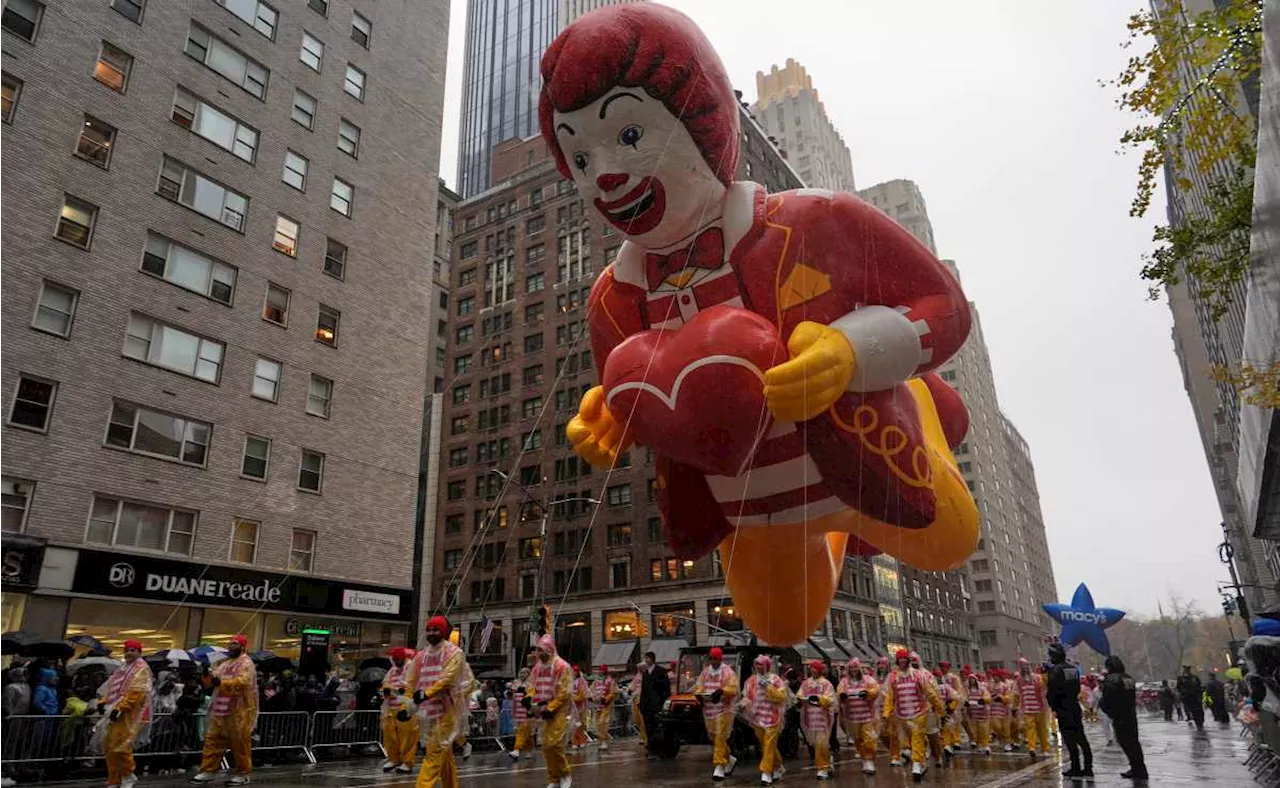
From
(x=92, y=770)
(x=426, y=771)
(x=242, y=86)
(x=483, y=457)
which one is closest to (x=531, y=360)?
(x=483, y=457)

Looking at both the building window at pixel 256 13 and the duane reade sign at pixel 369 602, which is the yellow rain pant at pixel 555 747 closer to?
the duane reade sign at pixel 369 602

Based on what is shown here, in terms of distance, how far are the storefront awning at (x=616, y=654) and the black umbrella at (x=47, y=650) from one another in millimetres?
30076

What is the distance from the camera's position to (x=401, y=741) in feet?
41.5

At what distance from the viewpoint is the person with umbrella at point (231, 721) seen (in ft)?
38.3

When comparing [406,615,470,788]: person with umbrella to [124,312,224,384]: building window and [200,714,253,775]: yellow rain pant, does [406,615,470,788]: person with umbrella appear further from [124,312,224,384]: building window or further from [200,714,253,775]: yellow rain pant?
[124,312,224,384]: building window

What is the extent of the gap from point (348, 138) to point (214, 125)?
16.8 feet

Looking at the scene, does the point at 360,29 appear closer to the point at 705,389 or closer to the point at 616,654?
the point at 705,389

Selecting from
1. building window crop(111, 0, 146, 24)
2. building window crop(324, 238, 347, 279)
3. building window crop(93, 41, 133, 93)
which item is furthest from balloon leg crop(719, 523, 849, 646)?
building window crop(111, 0, 146, 24)

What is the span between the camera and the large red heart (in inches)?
181

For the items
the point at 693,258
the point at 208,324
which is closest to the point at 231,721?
the point at 693,258

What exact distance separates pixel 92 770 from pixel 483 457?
166 feet

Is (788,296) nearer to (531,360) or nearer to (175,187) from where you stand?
(175,187)

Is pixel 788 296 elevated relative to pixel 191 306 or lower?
lower

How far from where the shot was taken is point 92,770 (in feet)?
42.4
